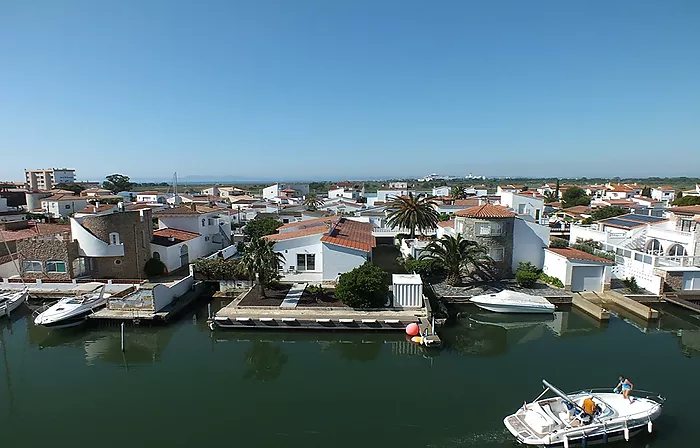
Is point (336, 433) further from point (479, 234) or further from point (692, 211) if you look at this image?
point (692, 211)

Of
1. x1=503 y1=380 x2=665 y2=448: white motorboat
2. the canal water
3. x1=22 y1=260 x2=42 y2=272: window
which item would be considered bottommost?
the canal water

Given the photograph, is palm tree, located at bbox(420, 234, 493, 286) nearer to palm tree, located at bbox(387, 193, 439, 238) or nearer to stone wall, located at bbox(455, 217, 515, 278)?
stone wall, located at bbox(455, 217, 515, 278)

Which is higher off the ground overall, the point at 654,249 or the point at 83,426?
the point at 654,249

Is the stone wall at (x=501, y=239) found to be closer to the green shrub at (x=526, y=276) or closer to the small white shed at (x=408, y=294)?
the green shrub at (x=526, y=276)

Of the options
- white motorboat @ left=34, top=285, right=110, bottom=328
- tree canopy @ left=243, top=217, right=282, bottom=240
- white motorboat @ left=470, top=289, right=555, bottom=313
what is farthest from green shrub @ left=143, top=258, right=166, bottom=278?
white motorboat @ left=470, top=289, right=555, bottom=313

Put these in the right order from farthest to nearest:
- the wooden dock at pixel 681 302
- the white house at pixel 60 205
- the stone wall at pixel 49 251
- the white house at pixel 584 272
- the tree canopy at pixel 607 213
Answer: the white house at pixel 60 205 → the tree canopy at pixel 607 213 → the stone wall at pixel 49 251 → the white house at pixel 584 272 → the wooden dock at pixel 681 302

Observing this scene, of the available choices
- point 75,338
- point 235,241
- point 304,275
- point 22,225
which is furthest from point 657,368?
point 22,225

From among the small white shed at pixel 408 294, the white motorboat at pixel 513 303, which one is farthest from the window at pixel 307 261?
the white motorboat at pixel 513 303
